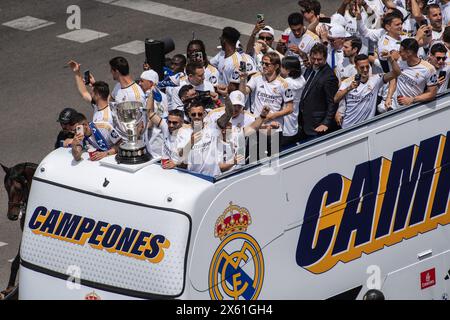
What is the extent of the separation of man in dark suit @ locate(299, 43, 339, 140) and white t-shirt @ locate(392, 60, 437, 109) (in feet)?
2.46

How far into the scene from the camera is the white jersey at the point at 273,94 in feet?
46.8

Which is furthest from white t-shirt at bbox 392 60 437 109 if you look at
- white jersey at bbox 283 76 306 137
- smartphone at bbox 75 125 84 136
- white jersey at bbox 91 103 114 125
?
smartphone at bbox 75 125 84 136

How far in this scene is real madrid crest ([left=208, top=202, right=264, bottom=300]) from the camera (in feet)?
35.9

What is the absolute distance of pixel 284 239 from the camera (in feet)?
37.7

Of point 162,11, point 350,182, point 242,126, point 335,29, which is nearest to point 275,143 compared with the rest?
point 242,126

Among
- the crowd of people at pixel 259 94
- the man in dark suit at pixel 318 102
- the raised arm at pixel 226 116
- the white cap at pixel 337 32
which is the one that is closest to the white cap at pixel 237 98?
the crowd of people at pixel 259 94

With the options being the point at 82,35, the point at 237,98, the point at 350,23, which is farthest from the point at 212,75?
the point at 82,35

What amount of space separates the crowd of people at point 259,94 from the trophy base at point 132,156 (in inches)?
8.2

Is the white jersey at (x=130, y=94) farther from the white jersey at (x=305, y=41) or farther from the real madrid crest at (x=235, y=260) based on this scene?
the real madrid crest at (x=235, y=260)

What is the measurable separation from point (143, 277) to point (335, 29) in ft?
22.9

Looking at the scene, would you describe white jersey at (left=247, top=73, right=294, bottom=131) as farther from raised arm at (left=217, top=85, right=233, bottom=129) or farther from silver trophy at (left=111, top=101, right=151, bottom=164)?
silver trophy at (left=111, top=101, right=151, bottom=164)

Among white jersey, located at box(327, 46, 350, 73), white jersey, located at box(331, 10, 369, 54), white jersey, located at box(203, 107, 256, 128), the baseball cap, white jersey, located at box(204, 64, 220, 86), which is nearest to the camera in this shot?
white jersey, located at box(203, 107, 256, 128)

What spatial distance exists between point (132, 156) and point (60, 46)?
13563 mm
